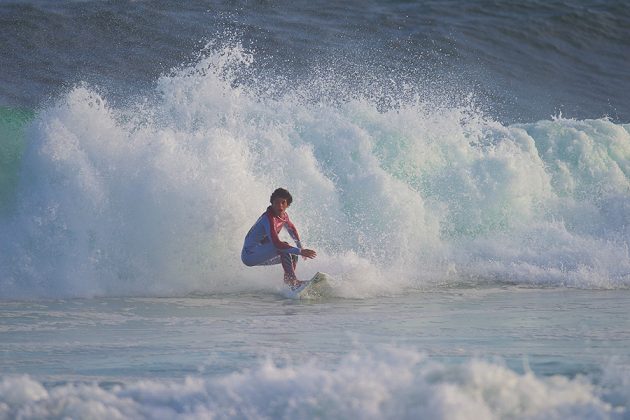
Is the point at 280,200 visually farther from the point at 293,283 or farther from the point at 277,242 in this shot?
the point at 293,283

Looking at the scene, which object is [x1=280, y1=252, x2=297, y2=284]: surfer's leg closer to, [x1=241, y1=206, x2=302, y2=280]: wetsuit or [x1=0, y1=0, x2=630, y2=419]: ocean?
[x1=241, y1=206, x2=302, y2=280]: wetsuit

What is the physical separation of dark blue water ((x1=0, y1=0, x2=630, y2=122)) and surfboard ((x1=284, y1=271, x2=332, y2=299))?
32.9 ft

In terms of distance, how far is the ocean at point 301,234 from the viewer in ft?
18.9

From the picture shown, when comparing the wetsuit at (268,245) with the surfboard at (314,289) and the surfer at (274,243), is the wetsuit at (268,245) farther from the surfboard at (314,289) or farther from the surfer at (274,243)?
the surfboard at (314,289)

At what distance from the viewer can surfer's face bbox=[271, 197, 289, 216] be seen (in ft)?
33.7

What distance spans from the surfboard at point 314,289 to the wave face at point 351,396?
4.28 m

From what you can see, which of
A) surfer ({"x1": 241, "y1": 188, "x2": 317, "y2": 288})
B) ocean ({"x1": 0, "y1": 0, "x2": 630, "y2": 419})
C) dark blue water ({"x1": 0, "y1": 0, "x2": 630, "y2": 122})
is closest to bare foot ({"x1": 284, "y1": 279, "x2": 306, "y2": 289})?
surfer ({"x1": 241, "y1": 188, "x2": 317, "y2": 288})

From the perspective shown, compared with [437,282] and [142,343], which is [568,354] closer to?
[142,343]

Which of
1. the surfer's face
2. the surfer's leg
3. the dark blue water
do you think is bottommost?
the surfer's leg

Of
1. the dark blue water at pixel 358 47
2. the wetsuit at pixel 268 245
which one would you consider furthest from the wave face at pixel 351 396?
the dark blue water at pixel 358 47

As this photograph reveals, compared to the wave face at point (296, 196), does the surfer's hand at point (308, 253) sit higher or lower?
lower

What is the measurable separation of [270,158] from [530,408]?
27.9ft

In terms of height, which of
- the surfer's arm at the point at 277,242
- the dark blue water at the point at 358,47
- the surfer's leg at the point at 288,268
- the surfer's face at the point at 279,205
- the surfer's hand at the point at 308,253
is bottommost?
the surfer's leg at the point at 288,268

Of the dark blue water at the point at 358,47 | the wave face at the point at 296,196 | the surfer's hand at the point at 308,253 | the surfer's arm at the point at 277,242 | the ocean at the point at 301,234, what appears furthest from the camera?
the dark blue water at the point at 358,47
